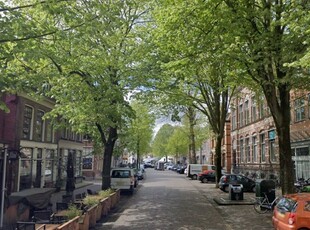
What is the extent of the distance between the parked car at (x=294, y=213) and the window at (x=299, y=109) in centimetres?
1835

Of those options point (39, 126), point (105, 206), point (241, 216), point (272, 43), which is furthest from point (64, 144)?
point (272, 43)

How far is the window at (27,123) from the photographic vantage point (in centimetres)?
2154

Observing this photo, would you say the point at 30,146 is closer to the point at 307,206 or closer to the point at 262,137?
the point at 307,206

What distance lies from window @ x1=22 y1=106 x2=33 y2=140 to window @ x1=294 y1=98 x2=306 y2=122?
18.9 meters

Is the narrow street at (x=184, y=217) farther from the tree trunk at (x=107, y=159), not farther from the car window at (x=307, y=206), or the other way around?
the car window at (x=307, y=206)

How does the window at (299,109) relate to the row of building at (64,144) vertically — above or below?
above

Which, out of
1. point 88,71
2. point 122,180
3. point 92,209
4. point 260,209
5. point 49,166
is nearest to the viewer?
point 92,209

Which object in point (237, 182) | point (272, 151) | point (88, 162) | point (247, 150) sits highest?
point (247, 150)

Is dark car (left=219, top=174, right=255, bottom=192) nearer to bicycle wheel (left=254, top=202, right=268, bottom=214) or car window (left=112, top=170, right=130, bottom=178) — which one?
car window (left=112, top=170, right=130, bottom=178)

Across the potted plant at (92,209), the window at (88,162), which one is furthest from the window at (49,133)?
the window at (88,162)

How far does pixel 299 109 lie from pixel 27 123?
19649 millimetres

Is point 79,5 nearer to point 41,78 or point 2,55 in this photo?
point 41,78

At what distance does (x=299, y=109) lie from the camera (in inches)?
1114

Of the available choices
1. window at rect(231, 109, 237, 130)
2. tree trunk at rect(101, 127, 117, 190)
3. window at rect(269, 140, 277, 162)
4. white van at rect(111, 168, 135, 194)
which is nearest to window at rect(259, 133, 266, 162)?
window at rect(269, 140, 277, 162)
